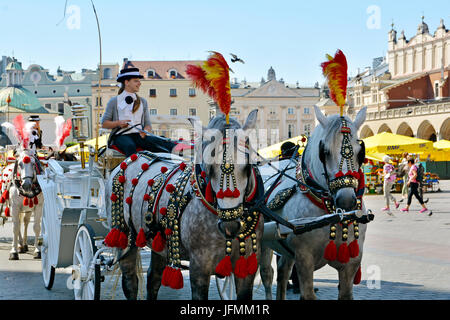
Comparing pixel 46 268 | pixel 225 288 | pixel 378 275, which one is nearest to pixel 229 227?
pixel 225 288

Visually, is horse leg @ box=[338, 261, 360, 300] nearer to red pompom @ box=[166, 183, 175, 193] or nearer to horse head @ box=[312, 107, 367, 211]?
horse head @ box=[312, 107, 367, 211]

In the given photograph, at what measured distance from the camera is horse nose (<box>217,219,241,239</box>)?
4.32 metres

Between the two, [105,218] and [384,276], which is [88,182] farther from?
[384,276]

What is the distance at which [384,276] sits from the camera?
9.11 metres

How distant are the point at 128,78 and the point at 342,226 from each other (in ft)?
9.61

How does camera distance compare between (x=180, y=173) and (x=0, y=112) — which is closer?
(x=180, y=173)

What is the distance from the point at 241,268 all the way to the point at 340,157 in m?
1.17

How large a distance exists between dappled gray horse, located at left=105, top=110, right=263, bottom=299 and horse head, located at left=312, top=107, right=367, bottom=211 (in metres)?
0.66

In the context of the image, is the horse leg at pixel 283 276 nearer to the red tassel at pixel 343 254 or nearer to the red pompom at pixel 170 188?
the red tassel at pixel 343 254

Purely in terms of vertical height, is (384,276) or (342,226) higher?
(342,226)

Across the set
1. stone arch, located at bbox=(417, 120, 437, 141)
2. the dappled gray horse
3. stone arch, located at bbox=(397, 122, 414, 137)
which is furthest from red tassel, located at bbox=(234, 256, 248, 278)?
stone arch, located at bbox=(397, 122, 414, 137)

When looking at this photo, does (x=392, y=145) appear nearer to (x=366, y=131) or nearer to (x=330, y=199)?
(x=330, y=199)
